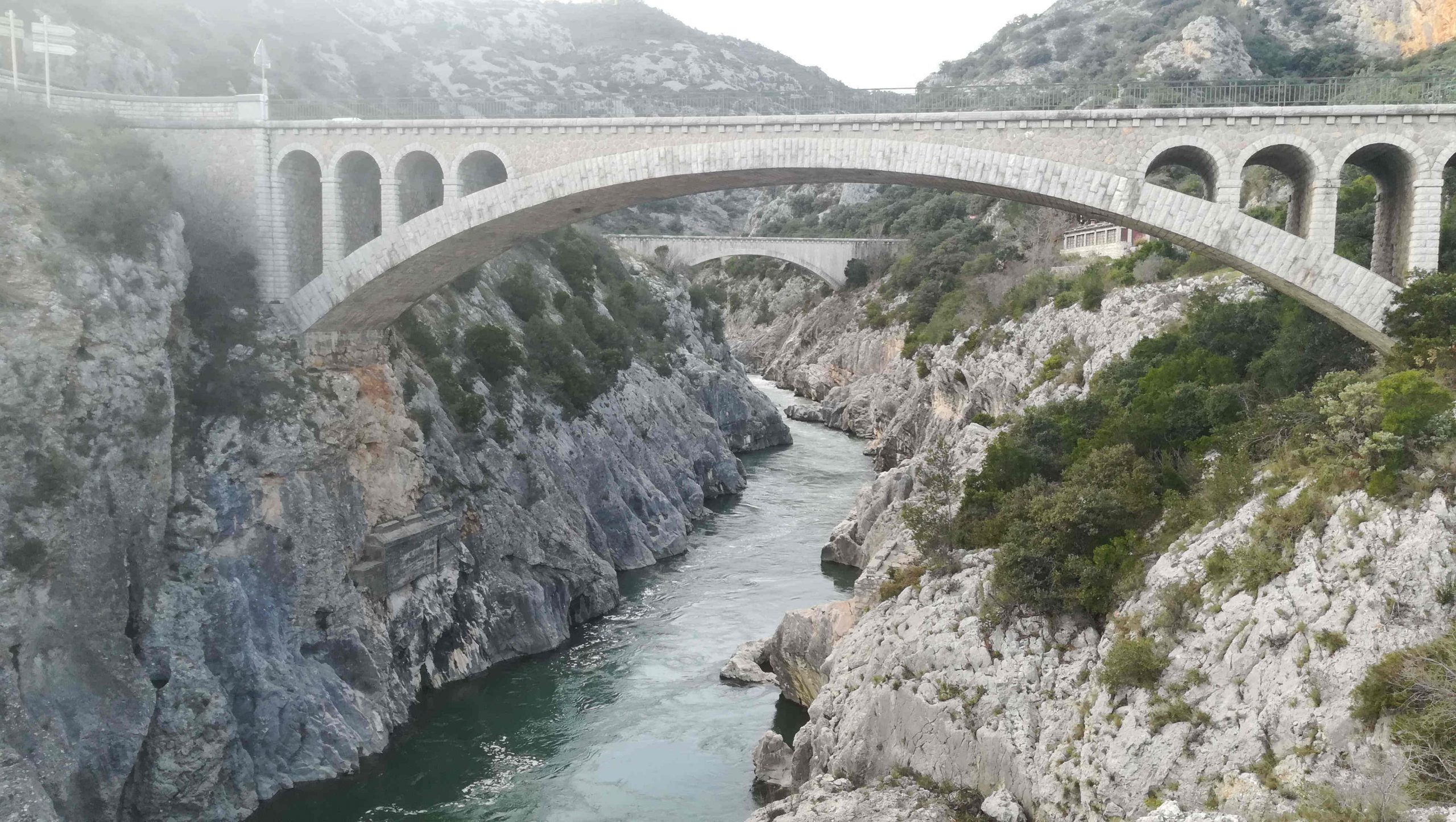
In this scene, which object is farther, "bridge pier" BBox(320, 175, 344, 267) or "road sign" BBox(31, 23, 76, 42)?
"bridge pier" BBox(320, 175, 344, 267)

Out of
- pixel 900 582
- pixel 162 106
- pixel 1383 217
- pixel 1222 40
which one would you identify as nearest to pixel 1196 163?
pixel 1383 217

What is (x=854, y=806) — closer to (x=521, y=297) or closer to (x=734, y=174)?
(x=734, y=174)

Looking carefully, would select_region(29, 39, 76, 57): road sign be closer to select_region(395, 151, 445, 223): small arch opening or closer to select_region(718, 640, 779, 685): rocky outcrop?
select_region(395, 151, 445, 223): small arch opening

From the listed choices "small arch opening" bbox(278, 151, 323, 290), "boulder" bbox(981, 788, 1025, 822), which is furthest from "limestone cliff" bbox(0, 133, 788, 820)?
"boulder" bbox(981, 788, 1025, 822)

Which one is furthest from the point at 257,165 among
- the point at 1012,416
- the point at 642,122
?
the point at 1012,416

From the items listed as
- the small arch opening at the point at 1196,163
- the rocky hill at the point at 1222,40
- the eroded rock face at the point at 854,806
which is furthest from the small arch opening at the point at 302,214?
the rocky hill at the point at 1222,40

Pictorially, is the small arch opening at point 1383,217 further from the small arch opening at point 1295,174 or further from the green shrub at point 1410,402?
the green shrub at point 1410,402

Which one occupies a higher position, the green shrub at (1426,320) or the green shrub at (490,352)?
the green shrub at (1426,320)
